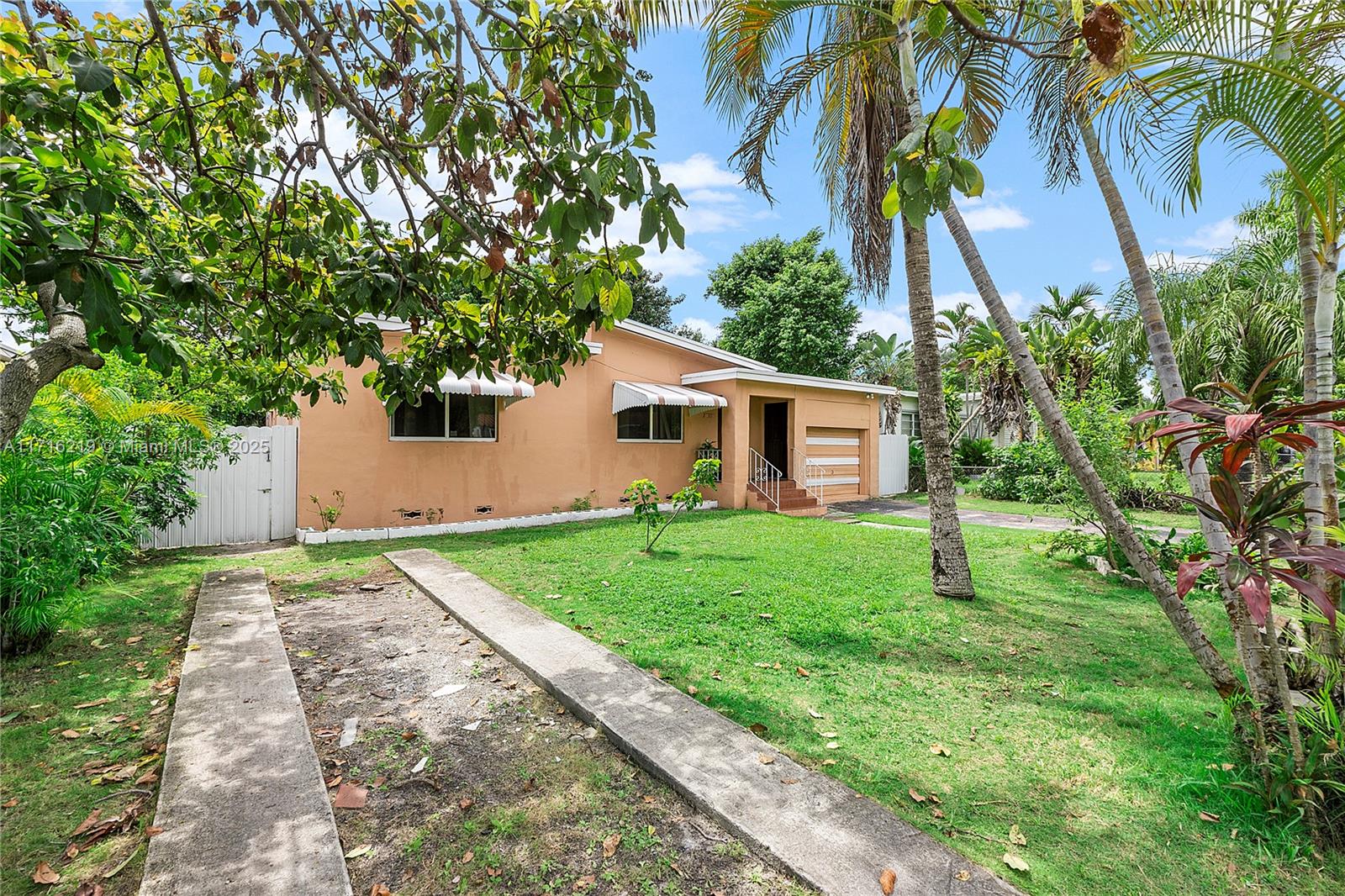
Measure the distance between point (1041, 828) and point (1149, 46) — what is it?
4198 mm

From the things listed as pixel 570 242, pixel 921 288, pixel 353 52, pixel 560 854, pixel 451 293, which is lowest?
pixel 560 854

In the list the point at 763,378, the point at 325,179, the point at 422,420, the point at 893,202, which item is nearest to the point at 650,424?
the point at 763,378

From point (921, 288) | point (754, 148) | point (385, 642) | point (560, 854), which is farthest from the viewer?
point (754, 148)

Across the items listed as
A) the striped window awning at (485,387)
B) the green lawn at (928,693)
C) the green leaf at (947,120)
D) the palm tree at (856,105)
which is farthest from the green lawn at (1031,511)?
the striped window awning at (485,387)

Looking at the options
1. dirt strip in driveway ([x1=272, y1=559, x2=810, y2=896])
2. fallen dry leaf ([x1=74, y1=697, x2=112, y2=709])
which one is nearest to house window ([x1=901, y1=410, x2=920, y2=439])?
dirt strip in driveway ([x1=272, y1=559, x2=810, y2=896])

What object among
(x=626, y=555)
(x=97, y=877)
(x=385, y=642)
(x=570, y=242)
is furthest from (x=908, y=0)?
(x=626, y=555)

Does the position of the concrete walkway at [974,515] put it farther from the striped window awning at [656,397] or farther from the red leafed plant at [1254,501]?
the red leafed plant at [1254,501]

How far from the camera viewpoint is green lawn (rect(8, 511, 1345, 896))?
111 inches

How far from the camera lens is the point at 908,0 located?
11.5 ft

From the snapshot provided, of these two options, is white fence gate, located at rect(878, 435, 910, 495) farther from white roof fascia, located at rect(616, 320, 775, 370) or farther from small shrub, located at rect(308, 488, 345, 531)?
small shrub, located at rect(308, 488, 345, 531)

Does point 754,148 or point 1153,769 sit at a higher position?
point 754,148

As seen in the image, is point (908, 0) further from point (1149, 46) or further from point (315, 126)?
point (315, 126)

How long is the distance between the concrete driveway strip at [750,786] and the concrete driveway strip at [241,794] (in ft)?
5.32

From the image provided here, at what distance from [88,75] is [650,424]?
1378 cm
